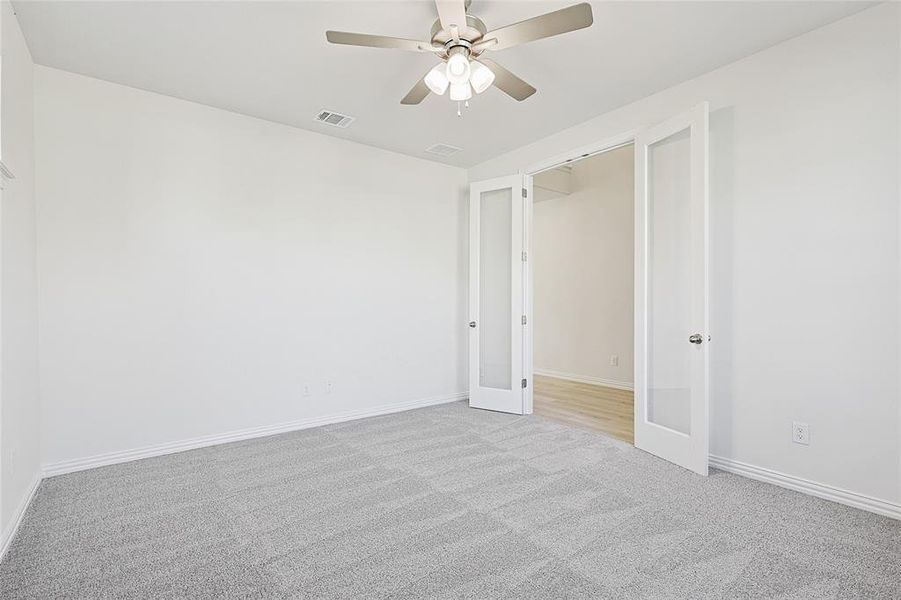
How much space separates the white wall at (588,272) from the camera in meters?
5.75

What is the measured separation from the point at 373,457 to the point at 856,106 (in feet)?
12.1

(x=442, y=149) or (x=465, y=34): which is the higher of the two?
(x=442, y=149)

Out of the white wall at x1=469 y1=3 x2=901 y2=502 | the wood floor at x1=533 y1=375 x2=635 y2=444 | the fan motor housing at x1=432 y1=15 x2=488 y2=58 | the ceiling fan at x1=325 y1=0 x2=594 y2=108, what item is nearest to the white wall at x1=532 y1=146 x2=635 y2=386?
the wood floor at x1=533 y1=375 x2=635 y2=444

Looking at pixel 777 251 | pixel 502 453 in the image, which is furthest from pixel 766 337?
pixel 502 453

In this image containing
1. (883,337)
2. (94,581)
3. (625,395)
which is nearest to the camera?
(94,581)

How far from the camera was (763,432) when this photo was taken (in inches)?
112

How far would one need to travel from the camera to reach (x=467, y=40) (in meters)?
2.27

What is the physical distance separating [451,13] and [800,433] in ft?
10.0

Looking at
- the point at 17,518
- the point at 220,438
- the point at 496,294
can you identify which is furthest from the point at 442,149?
the point at 17,518

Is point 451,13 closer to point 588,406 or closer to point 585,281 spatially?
point 588,406

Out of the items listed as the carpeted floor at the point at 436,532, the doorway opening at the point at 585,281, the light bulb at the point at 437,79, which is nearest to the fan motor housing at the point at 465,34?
the light bulb at the point at 437,79

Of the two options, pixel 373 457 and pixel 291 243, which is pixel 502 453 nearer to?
pixel 373 457

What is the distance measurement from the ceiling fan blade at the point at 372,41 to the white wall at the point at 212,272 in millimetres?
2014

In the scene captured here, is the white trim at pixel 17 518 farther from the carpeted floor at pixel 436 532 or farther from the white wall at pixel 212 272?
the white wall at pixel 212 272
